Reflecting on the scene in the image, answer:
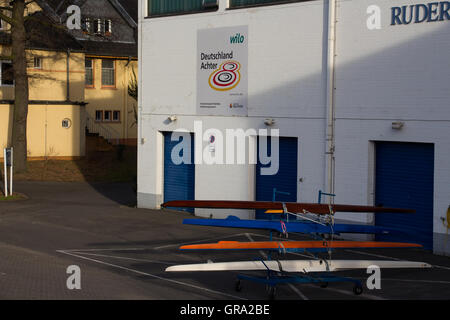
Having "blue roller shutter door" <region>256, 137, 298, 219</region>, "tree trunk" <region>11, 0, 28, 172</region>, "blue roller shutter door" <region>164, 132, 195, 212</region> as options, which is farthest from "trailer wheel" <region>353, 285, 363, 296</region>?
"tree trunk" <region>11, 0, 28, 172</region>

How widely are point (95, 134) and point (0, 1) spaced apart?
10100 mm

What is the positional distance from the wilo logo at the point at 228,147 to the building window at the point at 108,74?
81.4 feet

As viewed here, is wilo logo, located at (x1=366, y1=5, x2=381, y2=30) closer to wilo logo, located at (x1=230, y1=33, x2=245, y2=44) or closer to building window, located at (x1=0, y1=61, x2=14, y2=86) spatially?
wilo logo, located at (x1=230, y1=33, x2=245, y2=44)

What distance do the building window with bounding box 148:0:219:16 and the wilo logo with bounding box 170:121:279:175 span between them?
145 inches

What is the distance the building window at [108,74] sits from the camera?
4761 cm

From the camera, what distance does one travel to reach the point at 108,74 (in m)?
47.9

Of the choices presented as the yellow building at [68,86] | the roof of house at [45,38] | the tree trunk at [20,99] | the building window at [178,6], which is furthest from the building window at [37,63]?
the building window at [178,6]

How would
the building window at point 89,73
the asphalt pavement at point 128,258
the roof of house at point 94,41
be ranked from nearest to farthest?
the asphalt pavement at point 128,258
the roof of house at point 94,41
the building window at point 89,73

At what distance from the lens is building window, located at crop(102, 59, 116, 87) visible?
47612 mm

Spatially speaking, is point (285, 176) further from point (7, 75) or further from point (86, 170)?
point (7, 75)

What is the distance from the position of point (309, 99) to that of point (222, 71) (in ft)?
11.5

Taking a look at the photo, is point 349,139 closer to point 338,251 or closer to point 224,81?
point 338,251

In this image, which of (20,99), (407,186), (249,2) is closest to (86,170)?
(20,99)

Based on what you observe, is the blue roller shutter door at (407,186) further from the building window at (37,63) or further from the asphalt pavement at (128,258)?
the building window at (37,63)
